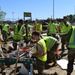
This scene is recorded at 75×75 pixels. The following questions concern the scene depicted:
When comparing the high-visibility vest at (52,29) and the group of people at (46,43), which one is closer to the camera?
the group of people at (46,43)

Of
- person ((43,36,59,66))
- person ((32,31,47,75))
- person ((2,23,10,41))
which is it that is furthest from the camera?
person ((2,23,10,41))

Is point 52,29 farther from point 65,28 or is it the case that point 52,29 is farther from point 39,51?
point 39,51

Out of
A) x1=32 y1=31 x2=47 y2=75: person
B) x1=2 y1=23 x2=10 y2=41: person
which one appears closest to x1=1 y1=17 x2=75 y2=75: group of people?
x1=32 y1=31 x2=47 y2=75: person

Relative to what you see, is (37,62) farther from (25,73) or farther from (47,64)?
(47,64)

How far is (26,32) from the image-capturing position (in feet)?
50.3

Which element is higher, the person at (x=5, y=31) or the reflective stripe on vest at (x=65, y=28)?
the reflective stripe on vest at (x=65, y=28)

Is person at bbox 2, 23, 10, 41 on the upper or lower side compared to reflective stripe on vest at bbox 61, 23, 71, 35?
lower

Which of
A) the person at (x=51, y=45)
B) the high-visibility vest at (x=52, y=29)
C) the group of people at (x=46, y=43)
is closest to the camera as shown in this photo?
the group of people at (x=46, y=43)

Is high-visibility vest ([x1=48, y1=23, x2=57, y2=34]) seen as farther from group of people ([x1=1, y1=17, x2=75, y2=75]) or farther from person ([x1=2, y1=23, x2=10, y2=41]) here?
person ([x1=2, y1=23, x2=10, y2=41])

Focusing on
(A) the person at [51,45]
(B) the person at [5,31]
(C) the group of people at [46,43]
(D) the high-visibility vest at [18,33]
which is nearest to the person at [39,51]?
(C) the group of people at [46,43]

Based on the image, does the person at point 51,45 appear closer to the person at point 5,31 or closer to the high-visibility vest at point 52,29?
the high-visibility vest at point 52,29

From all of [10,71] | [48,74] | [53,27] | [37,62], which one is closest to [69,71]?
[48,74]

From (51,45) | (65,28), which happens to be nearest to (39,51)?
(51,45)

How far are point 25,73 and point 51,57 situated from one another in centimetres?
218
